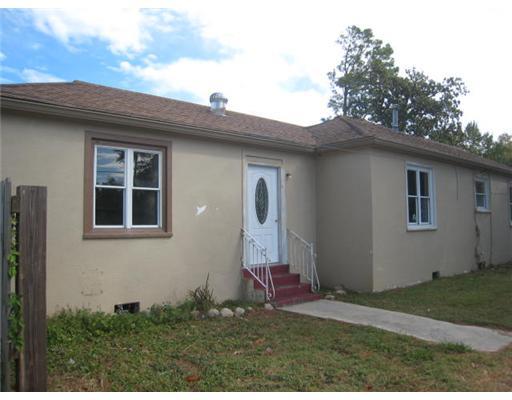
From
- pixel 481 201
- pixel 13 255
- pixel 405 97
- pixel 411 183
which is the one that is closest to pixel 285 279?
pixel 411 183

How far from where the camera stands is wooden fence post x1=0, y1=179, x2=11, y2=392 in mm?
3238

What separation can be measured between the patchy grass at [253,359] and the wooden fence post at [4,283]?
2.54ft

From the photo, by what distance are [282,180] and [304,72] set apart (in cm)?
891

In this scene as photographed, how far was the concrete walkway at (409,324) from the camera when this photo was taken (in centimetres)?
564

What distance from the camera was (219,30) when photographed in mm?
7871

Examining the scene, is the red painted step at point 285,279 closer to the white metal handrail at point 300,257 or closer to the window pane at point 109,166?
the white metal handrail at point 300,257

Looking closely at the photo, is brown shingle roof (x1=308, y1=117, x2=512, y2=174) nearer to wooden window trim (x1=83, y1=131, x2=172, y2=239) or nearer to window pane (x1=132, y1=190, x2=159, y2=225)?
wooden window trim (x1=83, y1=131, x2=172, y2=239)

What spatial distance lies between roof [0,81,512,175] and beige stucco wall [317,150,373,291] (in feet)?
1.66

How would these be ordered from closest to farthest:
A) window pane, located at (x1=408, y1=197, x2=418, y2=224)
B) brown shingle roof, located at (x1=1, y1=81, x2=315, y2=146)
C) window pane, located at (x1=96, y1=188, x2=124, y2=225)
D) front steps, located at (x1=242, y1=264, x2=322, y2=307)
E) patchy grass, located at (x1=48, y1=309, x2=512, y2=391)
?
patchy grass, located at (x1=48, y1=309, x2=512, y2=391) → brown shingle roof, located at (x1=1, y1=81, x2=315, y2=146) → window pane, located at (x1=96, y1=188, x2=124, y2=225) → front steps, located at (x1=242, y1=264, x2=322, y2=307) → window pane, located at (x1=408, y1=197, x2=418, y2=224)

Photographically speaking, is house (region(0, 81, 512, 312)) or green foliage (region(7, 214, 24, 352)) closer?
green foliage (region(7, 214, 24, 352))

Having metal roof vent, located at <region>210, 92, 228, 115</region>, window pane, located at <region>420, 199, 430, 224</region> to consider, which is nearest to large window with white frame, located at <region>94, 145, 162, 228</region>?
metal roof vent, located at <region>210, 92, 228, 115</region>

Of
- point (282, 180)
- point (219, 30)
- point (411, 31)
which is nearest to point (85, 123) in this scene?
point (219, 30)

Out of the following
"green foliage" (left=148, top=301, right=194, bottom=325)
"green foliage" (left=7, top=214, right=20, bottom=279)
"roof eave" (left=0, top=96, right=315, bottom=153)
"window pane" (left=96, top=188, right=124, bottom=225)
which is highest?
"roof eave" (left=0, top=96, right=315, bottom=153)

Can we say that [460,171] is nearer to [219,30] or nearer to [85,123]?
[219,30]
